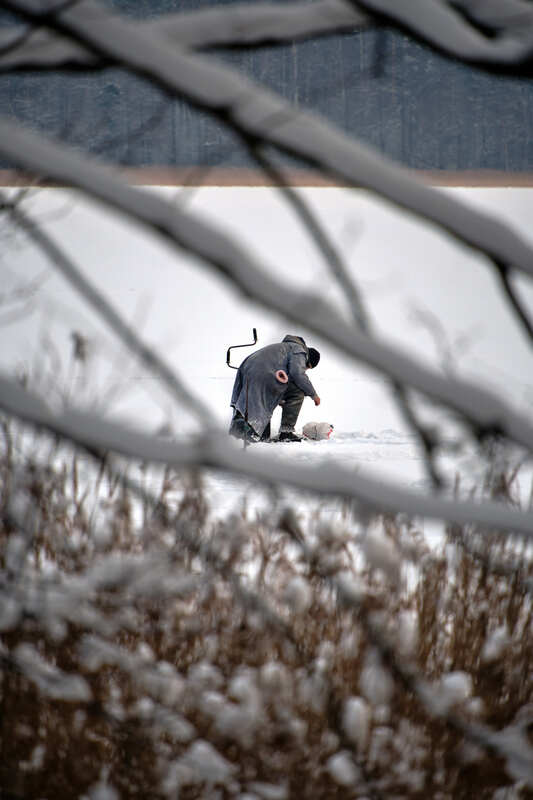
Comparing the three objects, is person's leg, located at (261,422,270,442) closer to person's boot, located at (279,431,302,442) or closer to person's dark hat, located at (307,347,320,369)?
Answer: person's boot, located at (279,431,302,442)

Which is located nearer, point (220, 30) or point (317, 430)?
point (220, 30)

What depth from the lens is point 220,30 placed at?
68cm

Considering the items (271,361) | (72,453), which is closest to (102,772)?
(72,453)

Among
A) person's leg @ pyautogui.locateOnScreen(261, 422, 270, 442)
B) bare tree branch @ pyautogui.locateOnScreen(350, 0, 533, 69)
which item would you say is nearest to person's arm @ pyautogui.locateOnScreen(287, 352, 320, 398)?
person's leg @ pyautogui.locateOnScreen(261, 422, 270, 442)

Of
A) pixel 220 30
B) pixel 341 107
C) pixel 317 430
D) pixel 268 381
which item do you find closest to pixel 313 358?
pixel 268 381

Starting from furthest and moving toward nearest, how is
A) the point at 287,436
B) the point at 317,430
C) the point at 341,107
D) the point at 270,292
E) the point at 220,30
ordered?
1. the point at 317,430
2. the point at 287,436
3. the point at 341,107
4. the point at 220,30
5. the point at 270,292

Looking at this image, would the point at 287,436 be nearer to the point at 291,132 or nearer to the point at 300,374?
the point at 300,374

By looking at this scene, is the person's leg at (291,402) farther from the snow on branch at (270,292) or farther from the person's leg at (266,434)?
the snow on branch at (270,292)

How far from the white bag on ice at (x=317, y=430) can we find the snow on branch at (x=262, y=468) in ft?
21.0

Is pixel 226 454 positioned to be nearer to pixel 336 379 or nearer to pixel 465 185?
pixel 465 185

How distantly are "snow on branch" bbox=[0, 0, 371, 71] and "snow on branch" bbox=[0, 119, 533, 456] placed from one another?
0.21m

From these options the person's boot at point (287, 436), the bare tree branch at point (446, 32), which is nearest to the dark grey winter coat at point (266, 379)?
the person's boot at point (287, 436)

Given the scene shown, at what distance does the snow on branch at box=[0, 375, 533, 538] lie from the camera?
497 millimetres

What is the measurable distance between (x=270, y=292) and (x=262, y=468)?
0.42 ft
